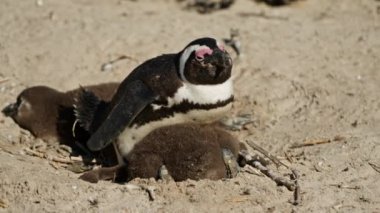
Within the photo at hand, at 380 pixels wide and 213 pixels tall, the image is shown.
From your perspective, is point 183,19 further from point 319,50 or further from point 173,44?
point 319,50

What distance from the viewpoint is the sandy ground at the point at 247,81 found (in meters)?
4.18

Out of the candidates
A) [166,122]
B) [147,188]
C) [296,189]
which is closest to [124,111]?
[166,122]

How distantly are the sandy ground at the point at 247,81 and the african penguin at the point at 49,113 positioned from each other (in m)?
0.11

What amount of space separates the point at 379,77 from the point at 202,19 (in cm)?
184

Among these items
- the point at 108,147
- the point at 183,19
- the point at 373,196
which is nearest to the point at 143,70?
the point at 108,147

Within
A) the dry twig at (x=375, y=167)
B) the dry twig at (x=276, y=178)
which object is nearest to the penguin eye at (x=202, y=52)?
the dry twig at (x=276, y=178)

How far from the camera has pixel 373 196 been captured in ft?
14.0

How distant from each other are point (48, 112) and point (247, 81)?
5.11 feet

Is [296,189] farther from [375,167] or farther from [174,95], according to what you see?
[174,95]

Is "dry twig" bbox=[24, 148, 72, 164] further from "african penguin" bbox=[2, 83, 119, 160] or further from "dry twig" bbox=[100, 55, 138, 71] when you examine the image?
"dry twig" bbox=[100, 55, 138, 71]

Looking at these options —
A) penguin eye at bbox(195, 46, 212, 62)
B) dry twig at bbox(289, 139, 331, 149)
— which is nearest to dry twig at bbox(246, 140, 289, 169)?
dry twig at bbox(289, 139, 331, 149)

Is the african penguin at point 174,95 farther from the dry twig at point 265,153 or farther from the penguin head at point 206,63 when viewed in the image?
the dry twig at point 265,153

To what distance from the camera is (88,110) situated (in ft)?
17.2

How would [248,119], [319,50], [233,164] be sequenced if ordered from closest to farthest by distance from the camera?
1. [233,164]
2. [248,119]
3. [319,50]
